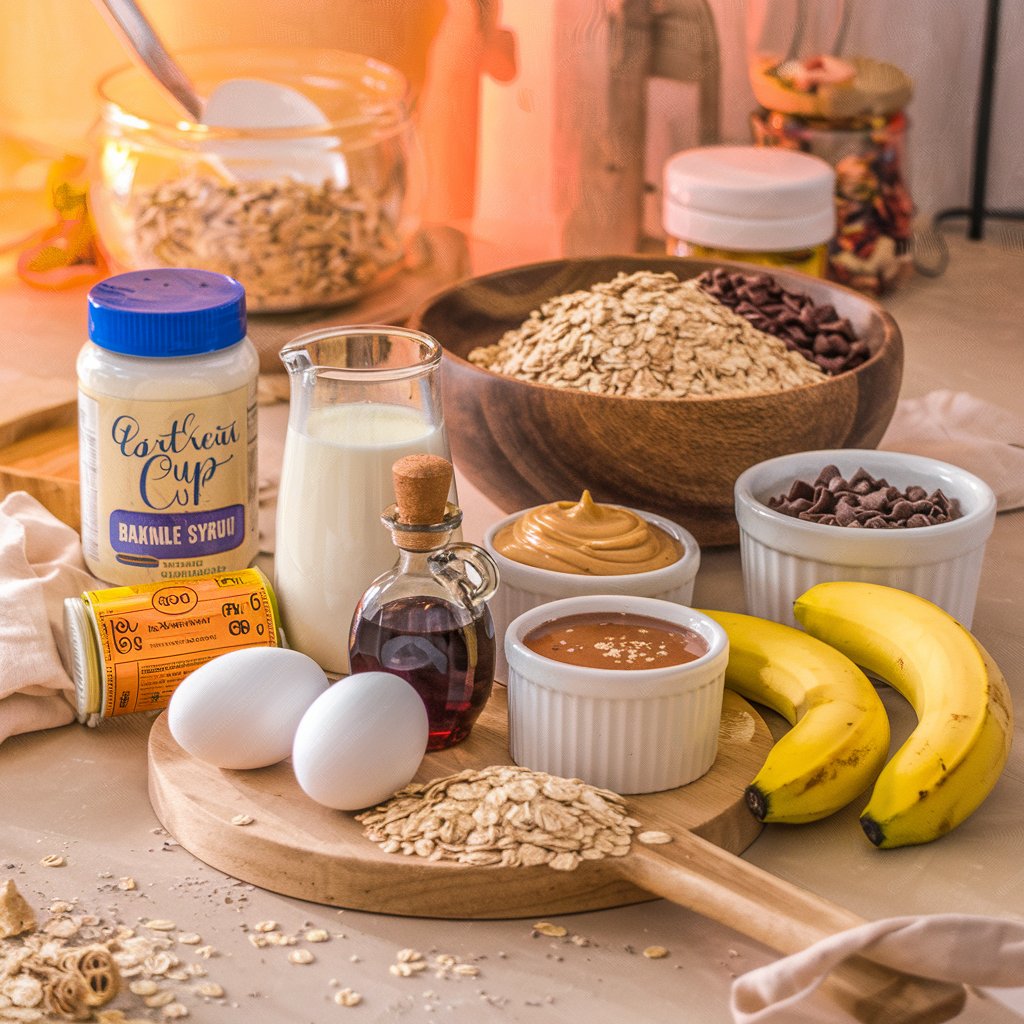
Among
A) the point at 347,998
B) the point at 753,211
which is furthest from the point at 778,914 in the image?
the point at 753,211

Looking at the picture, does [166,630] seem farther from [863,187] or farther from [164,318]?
[863,187]

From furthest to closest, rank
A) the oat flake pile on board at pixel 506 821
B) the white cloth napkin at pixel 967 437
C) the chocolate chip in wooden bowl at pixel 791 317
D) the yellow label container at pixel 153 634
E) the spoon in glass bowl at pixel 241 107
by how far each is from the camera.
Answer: the spoon in glass bowl at pixel 241 107
the white cloth napkin at pixel 967 437
the chocolate chip in wooden bowl at pixel 791 317
the yellow label container at pixel 153 634
the oat flake pile on board at pixel 506 821

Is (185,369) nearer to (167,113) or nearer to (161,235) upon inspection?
(161,235)

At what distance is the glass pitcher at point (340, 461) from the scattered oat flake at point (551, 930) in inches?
9.4

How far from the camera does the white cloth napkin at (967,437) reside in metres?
1.21

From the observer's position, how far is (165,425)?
0.88 metres

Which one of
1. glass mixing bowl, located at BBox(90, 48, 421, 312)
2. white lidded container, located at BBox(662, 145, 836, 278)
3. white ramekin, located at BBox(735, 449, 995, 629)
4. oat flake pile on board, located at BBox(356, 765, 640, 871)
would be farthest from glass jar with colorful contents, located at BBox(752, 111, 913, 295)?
oat flake pile on board, located at BBox(356, 765, 640, 871)

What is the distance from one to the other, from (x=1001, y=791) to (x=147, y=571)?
1.63 ft

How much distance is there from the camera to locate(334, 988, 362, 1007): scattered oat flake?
0.63 m

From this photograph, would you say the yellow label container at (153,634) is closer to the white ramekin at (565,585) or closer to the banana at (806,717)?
the white ramekin at (565,585)

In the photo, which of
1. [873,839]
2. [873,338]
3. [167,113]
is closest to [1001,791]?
[873,839]

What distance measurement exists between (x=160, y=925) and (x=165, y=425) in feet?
1.02

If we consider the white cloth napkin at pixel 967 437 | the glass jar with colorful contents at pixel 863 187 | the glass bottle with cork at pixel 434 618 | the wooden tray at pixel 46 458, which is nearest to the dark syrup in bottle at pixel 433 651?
the glass bottle with cork at pixel 434 618

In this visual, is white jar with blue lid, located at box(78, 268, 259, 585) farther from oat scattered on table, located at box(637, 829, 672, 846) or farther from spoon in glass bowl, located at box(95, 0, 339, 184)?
spoon in glass bowl, located at box(95, 0, 339, 184)
